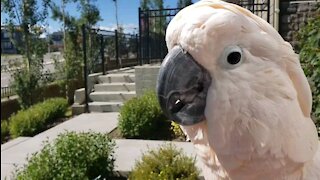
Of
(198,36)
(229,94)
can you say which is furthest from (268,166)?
(198,36)

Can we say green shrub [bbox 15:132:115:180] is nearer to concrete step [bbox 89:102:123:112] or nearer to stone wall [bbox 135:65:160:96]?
stone wall [bbox 135:65:160:96]

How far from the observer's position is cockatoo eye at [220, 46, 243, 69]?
1.09 meters

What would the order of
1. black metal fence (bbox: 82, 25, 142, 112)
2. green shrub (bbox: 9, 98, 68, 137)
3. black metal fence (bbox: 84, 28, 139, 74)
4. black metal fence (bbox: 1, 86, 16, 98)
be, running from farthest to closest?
black metal fence (bbox: 84, 28, 139, 74) < black metal fence (bbox: 82, 25, 142, 112) < black metal fence (bbox: 1, 86, 16, 98) < green shrub (bbox: 9, 98, 68, 137)

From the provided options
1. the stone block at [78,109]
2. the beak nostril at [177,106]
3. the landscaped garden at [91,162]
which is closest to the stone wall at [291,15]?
the landscaped garden at [91,162]

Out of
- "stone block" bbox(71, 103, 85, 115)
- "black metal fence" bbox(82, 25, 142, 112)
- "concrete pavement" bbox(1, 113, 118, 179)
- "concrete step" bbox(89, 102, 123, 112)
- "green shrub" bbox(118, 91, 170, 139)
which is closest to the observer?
"concrete pavement" bbox(1, 113, 118, 179)

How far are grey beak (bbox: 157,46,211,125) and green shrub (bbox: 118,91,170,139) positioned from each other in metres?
3.96

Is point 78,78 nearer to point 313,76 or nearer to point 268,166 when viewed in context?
point 313,76

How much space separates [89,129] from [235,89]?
4.47 m

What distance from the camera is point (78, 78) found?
28.9 feet

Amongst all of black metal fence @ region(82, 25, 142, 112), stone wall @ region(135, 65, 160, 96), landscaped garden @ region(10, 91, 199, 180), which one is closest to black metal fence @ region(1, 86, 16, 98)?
black metal fence @ region(82, 25, 142, 112)

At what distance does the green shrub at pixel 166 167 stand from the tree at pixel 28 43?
2231 mm

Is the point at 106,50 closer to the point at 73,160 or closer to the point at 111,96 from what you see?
the point at 111,96

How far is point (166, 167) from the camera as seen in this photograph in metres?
2.97

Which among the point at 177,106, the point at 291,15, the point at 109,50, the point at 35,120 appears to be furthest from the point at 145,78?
the point at 177,106
